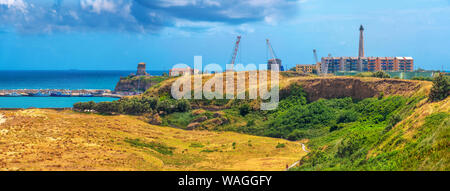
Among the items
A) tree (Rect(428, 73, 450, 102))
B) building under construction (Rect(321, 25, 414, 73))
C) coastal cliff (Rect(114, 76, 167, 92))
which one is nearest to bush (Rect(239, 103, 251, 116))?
tree (Rect(428, 73, 450, 102))

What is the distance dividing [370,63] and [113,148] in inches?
3402

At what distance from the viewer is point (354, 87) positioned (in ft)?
194

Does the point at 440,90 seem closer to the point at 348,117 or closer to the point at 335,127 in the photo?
the point at 335,127

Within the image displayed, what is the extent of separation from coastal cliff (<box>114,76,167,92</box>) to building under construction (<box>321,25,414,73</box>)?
51.9 m

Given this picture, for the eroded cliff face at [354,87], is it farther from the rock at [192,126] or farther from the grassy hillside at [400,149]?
the rock at [192,126]

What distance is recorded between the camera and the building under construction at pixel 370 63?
348 feet

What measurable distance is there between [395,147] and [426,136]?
77.0 inches

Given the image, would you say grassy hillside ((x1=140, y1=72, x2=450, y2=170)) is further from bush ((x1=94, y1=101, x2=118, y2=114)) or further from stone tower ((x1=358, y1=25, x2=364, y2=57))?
stone tower ((x1=358, y1=25, x2=364, y2=57))

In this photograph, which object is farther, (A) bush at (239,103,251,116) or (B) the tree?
(A) bush at (239,103,251,116)

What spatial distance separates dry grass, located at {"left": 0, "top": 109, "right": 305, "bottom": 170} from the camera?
1173 inches

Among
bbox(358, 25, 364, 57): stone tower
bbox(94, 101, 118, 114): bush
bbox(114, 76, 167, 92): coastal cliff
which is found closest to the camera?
bbox(94, 101, 118, 114): bush

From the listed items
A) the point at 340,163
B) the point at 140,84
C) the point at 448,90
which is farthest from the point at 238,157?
the point at 140,84

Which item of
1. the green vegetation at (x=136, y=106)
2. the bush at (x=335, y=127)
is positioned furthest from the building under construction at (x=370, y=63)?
the bush at (x=335, y=127)

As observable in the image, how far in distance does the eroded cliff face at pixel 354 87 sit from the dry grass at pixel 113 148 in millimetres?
16039
